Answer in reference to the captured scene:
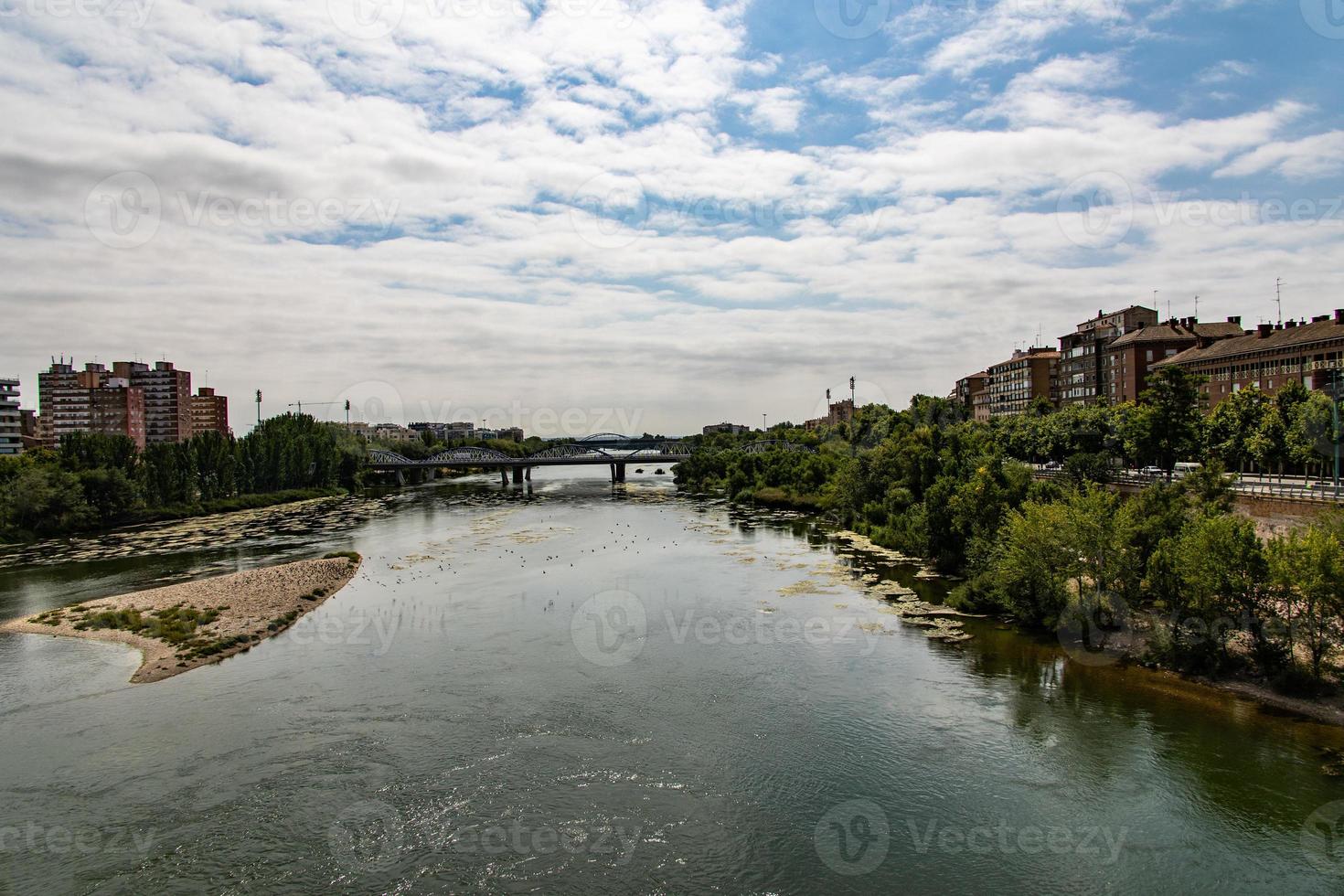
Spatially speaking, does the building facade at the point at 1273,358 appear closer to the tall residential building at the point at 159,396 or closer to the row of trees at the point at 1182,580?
the row of trees at the point at 1182,580

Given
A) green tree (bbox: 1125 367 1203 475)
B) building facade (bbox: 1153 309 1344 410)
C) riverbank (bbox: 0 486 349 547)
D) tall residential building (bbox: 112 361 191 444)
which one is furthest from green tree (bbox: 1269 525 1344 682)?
tall residential building (bbox: 112 361 191 444)

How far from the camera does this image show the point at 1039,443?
192 feet

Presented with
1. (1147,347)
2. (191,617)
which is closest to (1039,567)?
(191,617)

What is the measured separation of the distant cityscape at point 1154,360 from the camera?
195 ft

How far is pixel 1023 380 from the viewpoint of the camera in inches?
4070

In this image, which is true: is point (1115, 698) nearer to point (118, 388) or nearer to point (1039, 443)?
point (1039, 443)

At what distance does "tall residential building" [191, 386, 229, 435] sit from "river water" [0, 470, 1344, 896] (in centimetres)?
13505

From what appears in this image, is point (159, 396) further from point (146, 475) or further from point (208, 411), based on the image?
point (146, 475)

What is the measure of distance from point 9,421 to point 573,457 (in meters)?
71.2

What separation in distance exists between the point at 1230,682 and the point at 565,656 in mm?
19691

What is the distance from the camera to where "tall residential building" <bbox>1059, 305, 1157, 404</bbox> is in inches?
3472

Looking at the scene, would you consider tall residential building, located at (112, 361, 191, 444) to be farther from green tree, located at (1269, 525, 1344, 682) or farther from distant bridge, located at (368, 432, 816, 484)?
green tree, located at (1269, 525, 1344, 682)

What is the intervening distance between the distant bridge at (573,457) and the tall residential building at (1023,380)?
26.9m

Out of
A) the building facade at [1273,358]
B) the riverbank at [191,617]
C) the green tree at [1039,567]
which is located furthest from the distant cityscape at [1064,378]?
the riverbank at [191,617]
